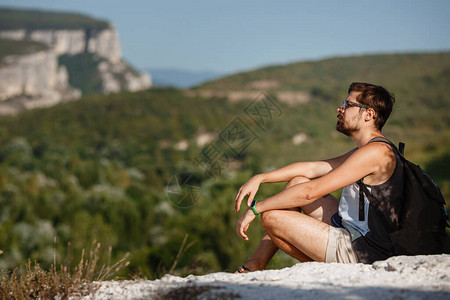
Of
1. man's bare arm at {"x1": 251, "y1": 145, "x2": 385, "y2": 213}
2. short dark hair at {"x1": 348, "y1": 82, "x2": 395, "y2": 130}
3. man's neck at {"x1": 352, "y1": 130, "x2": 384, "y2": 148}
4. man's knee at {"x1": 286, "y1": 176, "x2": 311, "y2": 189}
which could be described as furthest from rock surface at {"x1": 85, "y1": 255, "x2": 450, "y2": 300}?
short dark hair at {"x1": 348, "y1": 82, "x2": 395, "y2": 130}

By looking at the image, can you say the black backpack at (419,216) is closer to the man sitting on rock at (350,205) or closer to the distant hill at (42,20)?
the man sitting on rock at (350,205)

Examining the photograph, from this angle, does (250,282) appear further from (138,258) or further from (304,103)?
(304,103)

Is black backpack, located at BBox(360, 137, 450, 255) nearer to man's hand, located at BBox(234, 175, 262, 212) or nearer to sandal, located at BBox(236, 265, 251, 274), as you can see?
man's hand, located at BBox(234, 175, 262, 212)

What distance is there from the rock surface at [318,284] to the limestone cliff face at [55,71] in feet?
234

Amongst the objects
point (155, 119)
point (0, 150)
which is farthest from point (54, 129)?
point (155, 119)

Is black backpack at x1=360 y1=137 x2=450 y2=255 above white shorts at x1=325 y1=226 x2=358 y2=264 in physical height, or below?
above

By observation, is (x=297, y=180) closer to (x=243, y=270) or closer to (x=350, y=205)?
(x=350, y=205)

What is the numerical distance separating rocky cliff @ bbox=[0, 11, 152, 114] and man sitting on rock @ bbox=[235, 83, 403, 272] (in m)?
77.2

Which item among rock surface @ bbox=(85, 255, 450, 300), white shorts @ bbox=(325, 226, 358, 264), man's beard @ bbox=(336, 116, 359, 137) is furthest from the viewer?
man's beard @ bbox=(336, 116, 359, 137)

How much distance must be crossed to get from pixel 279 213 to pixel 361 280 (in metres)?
0.59

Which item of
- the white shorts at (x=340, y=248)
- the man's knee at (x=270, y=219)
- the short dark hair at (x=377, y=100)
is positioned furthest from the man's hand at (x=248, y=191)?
the short dark hair at (x=377, y=100)

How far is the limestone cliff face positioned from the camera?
93.1m

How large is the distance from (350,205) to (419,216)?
362mm

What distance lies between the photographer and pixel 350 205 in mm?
2426
